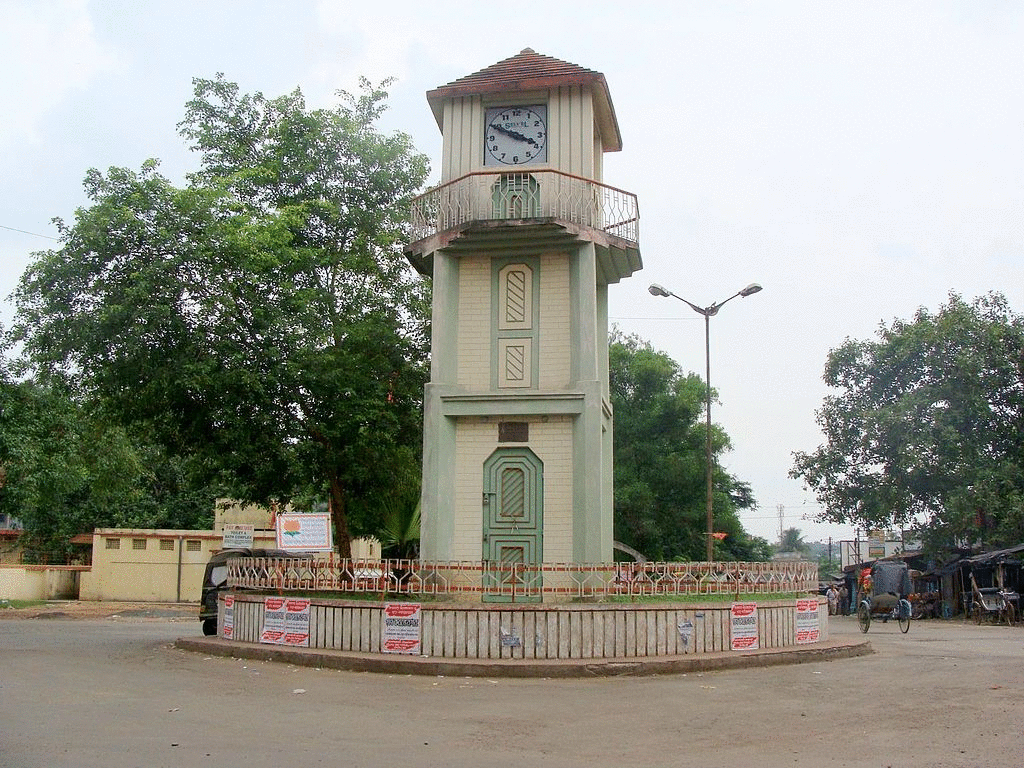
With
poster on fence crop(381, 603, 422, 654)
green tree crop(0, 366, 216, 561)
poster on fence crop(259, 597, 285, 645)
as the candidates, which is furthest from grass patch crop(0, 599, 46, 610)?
poster on fence crop(381, 603, 422, 654)

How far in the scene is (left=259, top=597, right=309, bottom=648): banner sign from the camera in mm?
14992

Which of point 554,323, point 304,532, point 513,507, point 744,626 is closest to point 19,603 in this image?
point 304,532

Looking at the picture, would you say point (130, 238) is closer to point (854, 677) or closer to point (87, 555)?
point (854, 677)

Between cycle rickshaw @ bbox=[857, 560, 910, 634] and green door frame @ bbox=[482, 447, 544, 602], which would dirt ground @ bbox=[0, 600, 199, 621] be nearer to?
green door frame @ bbox=[482, 447, 544, 602]

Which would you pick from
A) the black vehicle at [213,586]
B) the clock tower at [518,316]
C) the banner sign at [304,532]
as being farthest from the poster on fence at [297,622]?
the banner sign at [304,532]

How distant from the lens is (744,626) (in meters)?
14.9

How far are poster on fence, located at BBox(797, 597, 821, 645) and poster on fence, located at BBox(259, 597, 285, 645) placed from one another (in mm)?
8215

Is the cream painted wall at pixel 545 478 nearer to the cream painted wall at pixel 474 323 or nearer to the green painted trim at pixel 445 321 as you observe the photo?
the cream painted wall at pixel 474 323

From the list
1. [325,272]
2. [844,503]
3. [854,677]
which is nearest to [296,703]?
[854,677]

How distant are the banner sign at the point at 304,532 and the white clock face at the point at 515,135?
8.98 m

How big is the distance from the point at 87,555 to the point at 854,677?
43910mm

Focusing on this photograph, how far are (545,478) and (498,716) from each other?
821 cm

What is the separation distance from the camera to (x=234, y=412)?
62.9ft

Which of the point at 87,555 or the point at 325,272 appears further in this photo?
the point at 87,555
